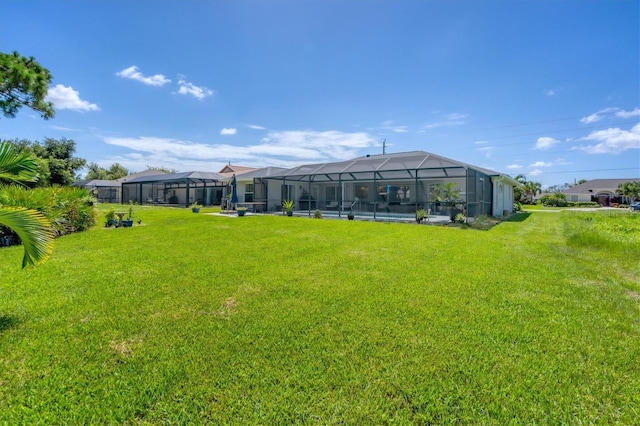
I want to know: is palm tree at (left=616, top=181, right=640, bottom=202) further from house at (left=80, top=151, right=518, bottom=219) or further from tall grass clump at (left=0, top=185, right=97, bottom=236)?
tall grass clump at (left=0, top=185, right=97, bottom=236)

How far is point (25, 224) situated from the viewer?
2.97 metres

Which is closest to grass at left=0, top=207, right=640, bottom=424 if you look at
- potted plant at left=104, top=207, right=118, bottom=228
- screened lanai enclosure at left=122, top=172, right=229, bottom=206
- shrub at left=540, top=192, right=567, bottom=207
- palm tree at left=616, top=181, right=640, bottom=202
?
potted plant at left=104, top=207, right=118, bottom=228

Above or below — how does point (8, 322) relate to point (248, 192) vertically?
below

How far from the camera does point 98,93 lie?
16.6 meters

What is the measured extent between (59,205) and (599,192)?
219 ft

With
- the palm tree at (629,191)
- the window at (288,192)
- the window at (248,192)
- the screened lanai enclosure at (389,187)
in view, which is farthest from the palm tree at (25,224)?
the palm tree at (629,191)

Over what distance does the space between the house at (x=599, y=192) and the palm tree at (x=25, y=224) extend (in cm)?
6399

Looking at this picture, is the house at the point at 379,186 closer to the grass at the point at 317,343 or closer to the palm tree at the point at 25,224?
the grass at the point at 317,343

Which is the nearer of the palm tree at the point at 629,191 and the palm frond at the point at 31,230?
the palm frond at the point at 31,230

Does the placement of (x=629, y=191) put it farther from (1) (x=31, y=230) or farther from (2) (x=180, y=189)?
(1) (x=31, y=230)

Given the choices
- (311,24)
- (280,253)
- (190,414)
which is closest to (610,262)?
(280,253)

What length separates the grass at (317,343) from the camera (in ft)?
6.65

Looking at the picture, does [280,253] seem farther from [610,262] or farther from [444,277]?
[610,262]

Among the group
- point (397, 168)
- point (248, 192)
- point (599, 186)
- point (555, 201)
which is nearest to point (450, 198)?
point (397, 168)
